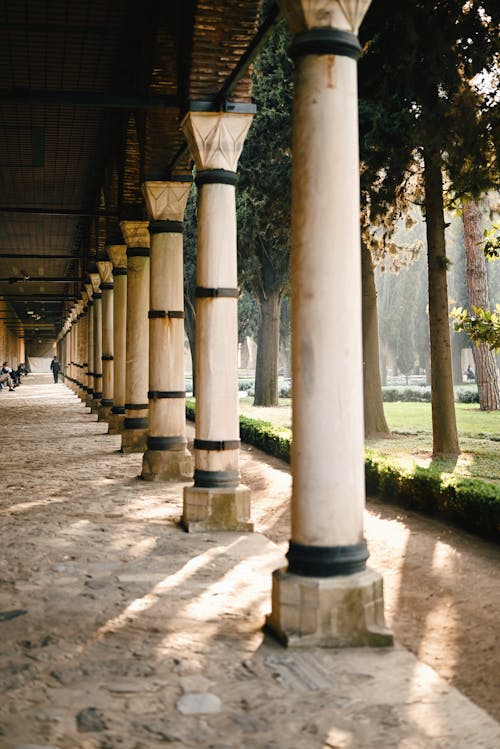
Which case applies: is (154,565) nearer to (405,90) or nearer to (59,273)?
(405,90)

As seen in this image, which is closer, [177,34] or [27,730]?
Result: [27,730]

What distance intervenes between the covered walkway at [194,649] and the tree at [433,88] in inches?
187

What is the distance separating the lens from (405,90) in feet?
35.8

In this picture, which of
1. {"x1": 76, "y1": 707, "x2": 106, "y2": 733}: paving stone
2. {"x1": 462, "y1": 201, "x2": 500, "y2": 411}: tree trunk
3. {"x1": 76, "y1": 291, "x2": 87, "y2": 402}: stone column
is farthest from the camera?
{"x1": 76, "y1": 291, "x2": 87, "y2": 402}: stone column

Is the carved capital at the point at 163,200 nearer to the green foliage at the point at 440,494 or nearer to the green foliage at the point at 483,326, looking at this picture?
the green foliage at the point at 440,494

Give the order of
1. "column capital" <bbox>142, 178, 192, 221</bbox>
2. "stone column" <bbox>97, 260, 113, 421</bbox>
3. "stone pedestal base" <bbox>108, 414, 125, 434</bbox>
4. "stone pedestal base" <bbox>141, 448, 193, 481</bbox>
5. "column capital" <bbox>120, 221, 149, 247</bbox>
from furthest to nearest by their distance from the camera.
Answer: "stone column" <bbox>97, 260, 113, 421</bbox> < "stone pedestal base" <bbox>108, 414, 125, 434</bbox> < "column capital" <bbox>120, 221, 149, 247</bbox> < "stone pedestal base" <bbox>141, 448, 193, 481</bbox> < "column capital" <bbox>142, 178, 192, 221</bbox>

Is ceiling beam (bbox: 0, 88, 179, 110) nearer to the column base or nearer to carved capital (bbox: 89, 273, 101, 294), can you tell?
the column base

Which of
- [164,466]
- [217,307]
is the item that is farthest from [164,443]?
[217,307]

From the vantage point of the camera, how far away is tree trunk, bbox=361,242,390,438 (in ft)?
48.8

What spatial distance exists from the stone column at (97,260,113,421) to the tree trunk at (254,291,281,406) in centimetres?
625

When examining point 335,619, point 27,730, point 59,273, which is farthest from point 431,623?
point 59,273

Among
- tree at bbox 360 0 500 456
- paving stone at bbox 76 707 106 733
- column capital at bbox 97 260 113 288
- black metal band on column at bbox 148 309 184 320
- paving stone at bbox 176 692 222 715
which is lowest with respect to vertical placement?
paving stone at bbox 176 692 222 715

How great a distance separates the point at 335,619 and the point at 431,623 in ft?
3.14

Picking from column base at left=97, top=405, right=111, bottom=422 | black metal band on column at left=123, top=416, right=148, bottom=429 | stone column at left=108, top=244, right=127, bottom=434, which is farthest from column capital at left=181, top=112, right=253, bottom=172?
column base at left=97, top=405, right=111, bottom=422
